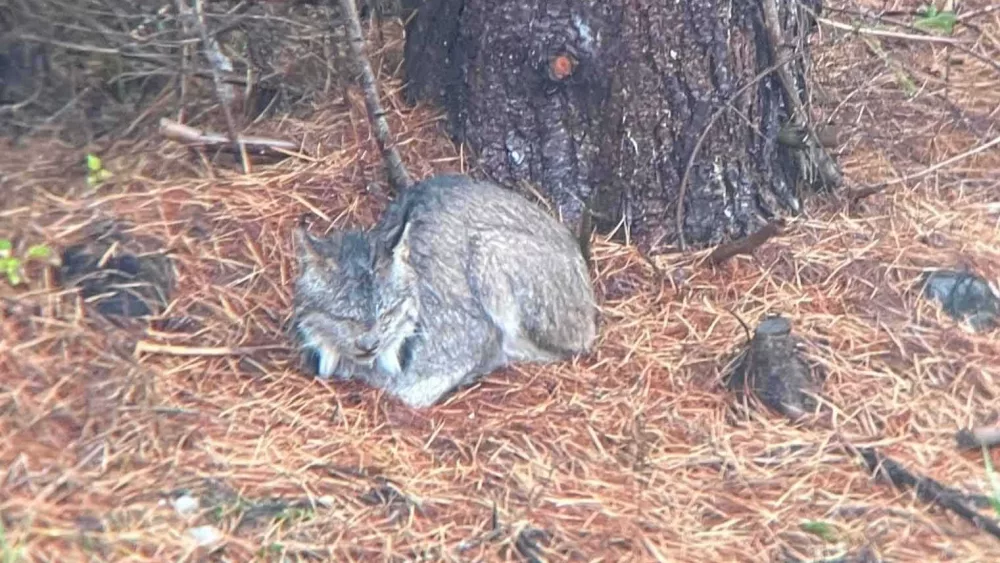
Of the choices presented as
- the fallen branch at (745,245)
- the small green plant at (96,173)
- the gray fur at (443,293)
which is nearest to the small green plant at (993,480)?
A: the fallen branch at (745,245)

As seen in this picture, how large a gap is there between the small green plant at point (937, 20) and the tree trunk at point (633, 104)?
1046 millimetres

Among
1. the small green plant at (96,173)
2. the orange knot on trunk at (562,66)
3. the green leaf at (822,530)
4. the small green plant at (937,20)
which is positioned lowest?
the green leaf at (822,530)

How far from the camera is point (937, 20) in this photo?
226 inches

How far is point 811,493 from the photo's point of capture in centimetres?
372

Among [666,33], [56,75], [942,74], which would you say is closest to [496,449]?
[666,33]

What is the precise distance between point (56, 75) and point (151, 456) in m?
1.97

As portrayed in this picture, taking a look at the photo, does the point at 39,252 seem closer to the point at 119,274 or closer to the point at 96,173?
the point at 119,274

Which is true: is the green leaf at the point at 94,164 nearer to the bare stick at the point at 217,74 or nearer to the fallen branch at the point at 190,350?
the bare stick at the point at 217,74

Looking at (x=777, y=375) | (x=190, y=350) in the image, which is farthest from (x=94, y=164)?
(x=777, y=375)

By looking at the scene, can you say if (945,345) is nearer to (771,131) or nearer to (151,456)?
(771,131)

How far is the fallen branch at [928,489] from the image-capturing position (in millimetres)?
3568

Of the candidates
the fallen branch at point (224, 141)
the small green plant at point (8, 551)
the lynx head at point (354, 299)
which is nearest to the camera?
the small green plant at point (8, 551)

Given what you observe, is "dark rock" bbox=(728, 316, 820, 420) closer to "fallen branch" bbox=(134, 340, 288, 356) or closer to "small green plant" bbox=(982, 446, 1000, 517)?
"small green plant" bbox=(982, 446, 1000, 517)

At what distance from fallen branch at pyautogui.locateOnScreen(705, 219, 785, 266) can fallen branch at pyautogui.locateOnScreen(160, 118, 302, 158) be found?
4.98ft
